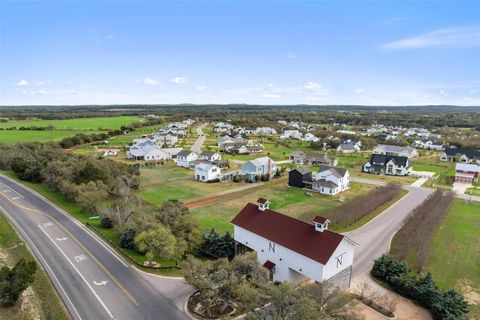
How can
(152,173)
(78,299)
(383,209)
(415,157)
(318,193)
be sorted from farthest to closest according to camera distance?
1. (415,157)
2. (152,173)
3. (318,193)
4. (383,209)
5. (78,299)

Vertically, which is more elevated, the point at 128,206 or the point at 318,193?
the point at 128,206

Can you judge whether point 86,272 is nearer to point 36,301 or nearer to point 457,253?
point 36,301

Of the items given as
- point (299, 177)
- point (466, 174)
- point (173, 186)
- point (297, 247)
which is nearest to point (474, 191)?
point (466, 174)

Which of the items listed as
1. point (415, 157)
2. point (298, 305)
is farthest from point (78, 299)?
point (415, 157)

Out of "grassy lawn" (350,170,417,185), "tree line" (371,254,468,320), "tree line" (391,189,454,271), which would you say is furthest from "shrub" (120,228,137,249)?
"grassy lawn" (350,170,417,185)

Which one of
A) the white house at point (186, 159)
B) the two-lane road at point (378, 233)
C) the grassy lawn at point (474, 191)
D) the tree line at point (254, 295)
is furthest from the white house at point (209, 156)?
the tree line at point (254, 295)

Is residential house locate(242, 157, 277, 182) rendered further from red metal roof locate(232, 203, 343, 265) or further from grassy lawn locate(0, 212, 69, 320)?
grassy lawn locate(0, 212, 69, 320)

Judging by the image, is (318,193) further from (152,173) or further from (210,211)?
(152,173)
